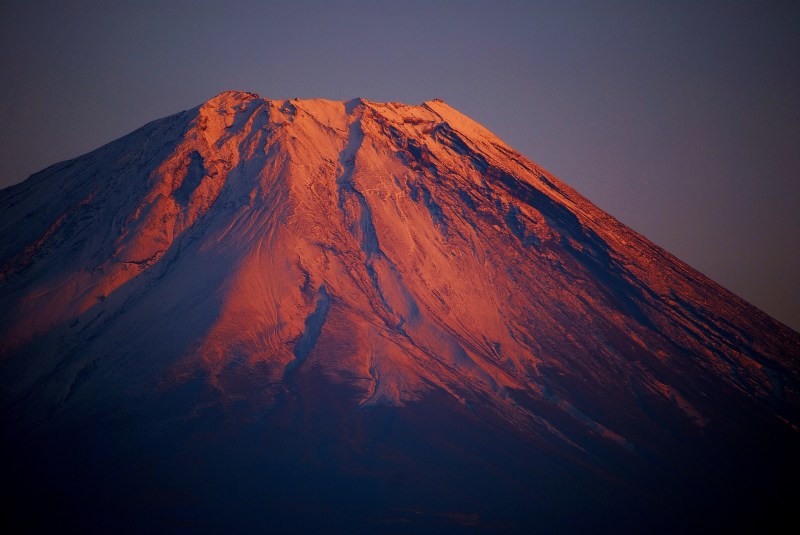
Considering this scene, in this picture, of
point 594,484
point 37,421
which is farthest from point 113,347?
point 594,484

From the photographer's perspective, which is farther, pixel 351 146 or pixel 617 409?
pixel 351 146

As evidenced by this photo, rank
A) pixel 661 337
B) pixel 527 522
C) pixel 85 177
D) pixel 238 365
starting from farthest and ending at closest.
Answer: pixel 85 177, pixel 661 337, pixel 238 365, pixel 527 522

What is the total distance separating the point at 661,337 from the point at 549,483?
2047cm

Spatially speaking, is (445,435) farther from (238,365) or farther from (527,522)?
(238,365)

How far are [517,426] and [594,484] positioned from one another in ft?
19.6

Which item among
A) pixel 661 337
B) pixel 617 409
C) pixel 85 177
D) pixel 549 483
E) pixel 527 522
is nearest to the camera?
pixel 527 522

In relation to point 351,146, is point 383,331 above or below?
below

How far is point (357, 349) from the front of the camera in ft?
164

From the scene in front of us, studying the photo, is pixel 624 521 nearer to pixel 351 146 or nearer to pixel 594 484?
pixel 594 484

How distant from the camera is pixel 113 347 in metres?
48.3

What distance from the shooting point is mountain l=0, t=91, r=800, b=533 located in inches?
1654

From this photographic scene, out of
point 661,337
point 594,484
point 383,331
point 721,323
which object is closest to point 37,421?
point 383,331

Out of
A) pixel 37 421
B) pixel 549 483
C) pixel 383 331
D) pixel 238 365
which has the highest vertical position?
pixel 383 331

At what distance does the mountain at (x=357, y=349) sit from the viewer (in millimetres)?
42000
